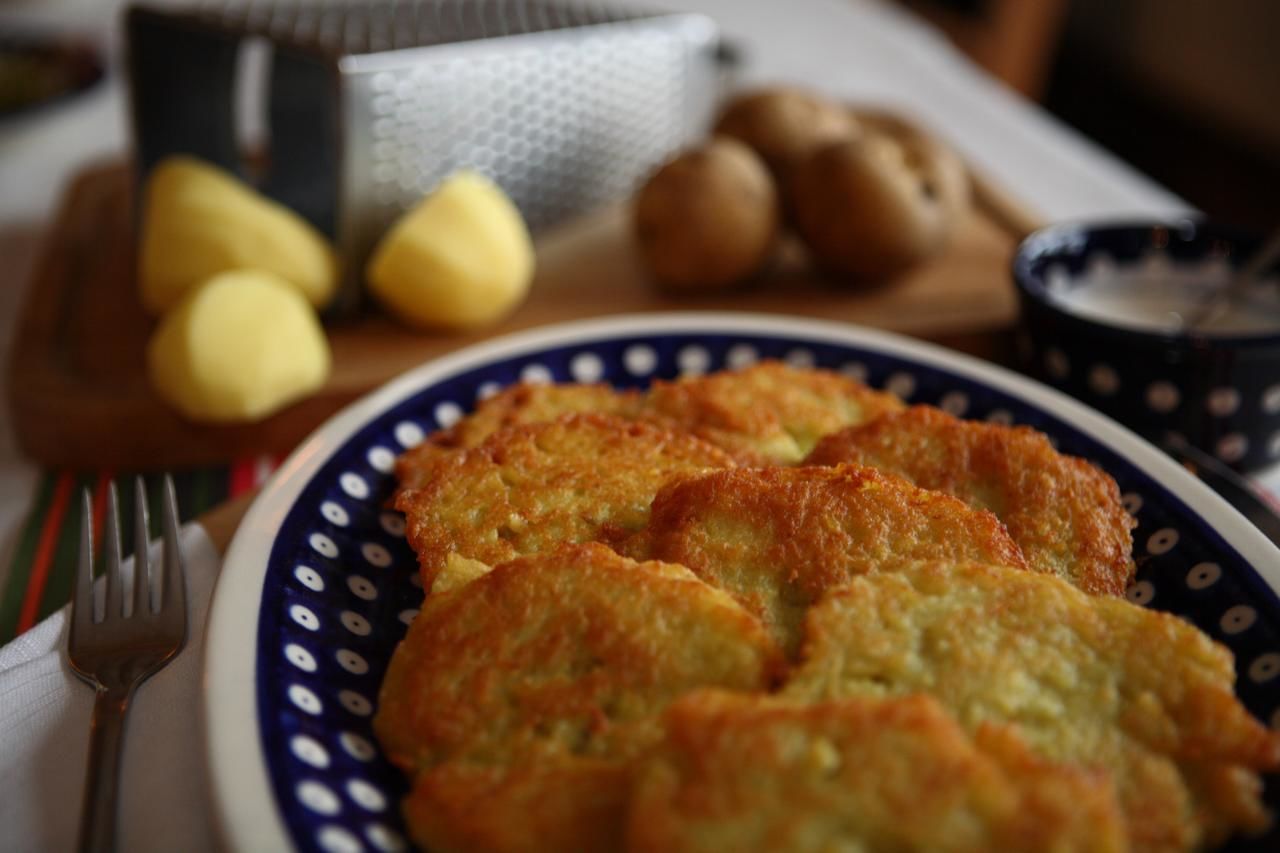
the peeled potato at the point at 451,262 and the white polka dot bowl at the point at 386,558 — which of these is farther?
the peeled potato at the point at 451,262

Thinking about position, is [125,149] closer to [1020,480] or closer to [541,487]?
[541,487]

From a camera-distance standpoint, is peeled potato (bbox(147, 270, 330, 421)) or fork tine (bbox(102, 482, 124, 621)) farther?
peeled potato (bbox(147, 270, 330, 421))

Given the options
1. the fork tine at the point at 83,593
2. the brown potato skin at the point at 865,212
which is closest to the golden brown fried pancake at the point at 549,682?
the fork tine at the point at 83,593

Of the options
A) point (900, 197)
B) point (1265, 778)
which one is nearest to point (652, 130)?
point (900, 197)

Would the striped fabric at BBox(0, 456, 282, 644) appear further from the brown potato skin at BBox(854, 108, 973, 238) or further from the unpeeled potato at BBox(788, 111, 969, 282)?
the brown potato skin at BBox(854, 108, 973, 238)

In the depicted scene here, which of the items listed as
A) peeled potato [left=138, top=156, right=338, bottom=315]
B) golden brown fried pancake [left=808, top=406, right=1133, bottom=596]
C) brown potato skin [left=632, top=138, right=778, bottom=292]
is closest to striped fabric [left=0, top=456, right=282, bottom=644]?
peeled potato [left=138, top=156, right=338, bottom=315]

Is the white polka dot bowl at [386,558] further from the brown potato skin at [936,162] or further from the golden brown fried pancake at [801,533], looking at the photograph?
the brown potato skin at [936,162]
